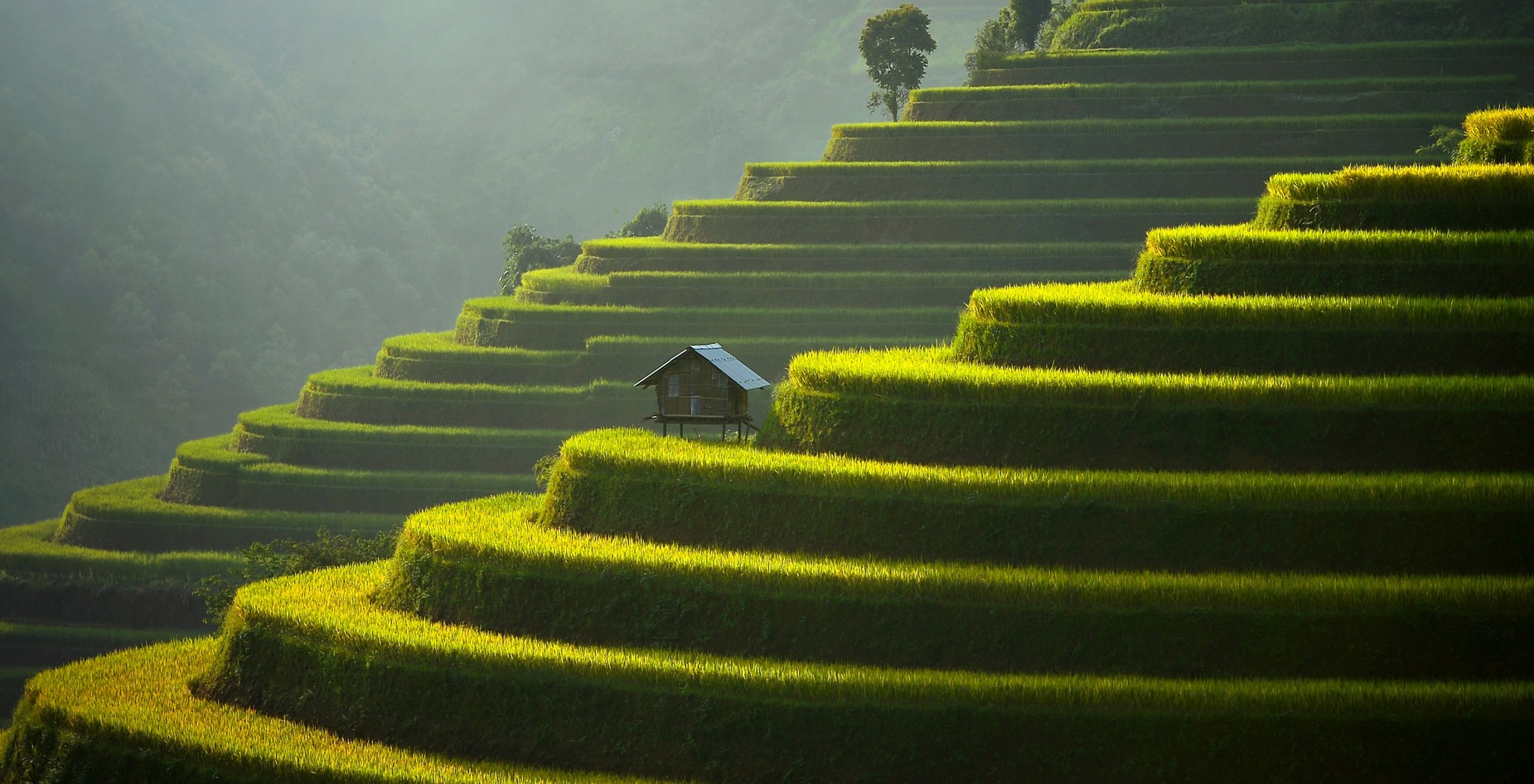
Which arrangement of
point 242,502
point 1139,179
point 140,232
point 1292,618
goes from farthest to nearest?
point 140,232, point 1139,179, point 242,502, point 1292,618

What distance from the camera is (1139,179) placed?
4184cm

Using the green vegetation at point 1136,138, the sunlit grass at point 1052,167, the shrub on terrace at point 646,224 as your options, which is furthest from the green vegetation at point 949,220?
the shrub on terrace at point 646,224

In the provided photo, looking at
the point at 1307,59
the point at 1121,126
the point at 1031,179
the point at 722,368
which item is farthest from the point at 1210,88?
the point at 722,368

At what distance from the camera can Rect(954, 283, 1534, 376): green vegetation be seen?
715 inches

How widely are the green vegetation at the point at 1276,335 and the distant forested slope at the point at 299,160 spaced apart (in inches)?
2915

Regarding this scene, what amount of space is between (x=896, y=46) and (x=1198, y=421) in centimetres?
3489

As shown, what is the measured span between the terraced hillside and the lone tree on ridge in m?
30.9

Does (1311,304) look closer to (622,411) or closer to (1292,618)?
(1292,618)

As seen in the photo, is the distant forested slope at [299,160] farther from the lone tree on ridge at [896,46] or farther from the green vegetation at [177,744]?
the green vegetation at [177,744]

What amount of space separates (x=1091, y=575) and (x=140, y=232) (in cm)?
10487

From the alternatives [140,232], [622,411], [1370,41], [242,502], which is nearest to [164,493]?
[242,502]

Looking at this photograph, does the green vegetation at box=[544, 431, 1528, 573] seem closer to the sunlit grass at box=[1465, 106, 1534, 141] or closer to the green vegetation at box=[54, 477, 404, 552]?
the sunlit grass at box=[1465, 106, 1534, 141]

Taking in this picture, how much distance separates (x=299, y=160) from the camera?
12925 centimetres

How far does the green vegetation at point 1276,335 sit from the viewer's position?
1817 cm
